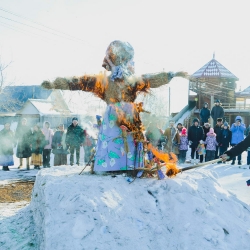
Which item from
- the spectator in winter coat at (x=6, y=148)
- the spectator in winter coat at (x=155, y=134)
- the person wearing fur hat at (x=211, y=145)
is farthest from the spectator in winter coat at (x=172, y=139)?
the spectator in winter coat at (x=6, y=148)

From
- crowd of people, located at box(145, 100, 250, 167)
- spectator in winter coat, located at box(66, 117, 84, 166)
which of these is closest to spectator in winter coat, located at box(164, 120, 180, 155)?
crowd of people, located at box(145, 100, 250, 167)

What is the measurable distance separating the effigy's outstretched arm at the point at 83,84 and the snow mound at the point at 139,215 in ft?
3.80

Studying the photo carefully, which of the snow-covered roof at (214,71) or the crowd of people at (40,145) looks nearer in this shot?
the crowd of people at (40,145)

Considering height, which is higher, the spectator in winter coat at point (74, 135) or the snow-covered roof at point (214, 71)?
the snow-covered roof at point (214, 71)

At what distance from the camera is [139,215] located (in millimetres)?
2686

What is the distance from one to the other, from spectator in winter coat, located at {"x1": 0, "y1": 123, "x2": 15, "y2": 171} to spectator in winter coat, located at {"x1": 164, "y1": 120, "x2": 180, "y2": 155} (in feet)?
15.4

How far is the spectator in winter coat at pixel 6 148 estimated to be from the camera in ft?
29.1

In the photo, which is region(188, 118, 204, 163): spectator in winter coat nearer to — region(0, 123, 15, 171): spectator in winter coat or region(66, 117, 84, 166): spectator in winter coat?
region(66, 117, 84, 166): spectator in winter coat

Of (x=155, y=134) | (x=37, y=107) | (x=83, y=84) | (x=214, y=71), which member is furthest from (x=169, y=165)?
(x=37, y=107)

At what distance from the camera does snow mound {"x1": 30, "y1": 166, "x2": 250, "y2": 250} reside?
7.82 feet

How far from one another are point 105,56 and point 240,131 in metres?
6.81

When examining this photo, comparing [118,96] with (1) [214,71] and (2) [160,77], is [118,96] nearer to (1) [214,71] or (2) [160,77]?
(2) [160,77]

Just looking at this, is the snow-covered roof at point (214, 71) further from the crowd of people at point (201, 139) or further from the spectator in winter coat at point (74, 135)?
the spectator in winter coat at point (74, 135)

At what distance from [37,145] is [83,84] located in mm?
5774
